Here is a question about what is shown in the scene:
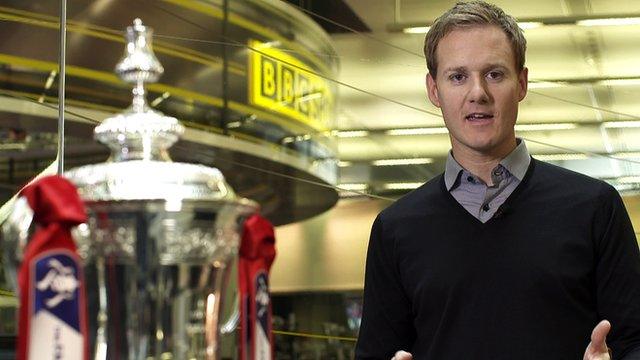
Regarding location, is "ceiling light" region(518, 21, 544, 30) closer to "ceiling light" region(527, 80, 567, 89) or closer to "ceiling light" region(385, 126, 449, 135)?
"ceiling light" region(527, 80, 567, 89)

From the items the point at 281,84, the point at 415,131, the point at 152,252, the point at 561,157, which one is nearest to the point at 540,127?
the point at 561,157

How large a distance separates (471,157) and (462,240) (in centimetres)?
10

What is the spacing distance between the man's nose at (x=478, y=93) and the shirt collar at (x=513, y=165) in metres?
0.10

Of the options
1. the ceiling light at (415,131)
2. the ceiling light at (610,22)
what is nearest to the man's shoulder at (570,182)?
the ceiling light at (415,131)

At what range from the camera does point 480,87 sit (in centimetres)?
149

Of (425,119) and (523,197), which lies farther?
(425,119)

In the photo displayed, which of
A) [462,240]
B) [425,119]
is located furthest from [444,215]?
[425,119]

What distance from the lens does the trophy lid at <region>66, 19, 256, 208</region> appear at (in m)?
1.05

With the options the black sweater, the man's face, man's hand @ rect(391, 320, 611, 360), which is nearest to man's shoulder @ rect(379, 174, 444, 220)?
the black sweater

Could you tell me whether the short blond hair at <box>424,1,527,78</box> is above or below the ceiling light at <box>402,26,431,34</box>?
below

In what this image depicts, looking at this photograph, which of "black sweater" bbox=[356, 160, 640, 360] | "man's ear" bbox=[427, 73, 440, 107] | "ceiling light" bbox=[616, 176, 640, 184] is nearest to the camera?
"black sweater" bbox=[356, 160, 640, 360]

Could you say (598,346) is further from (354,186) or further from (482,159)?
(354,186)

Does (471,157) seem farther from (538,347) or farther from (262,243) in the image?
(262,243)

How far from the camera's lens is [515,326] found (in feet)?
4.87
